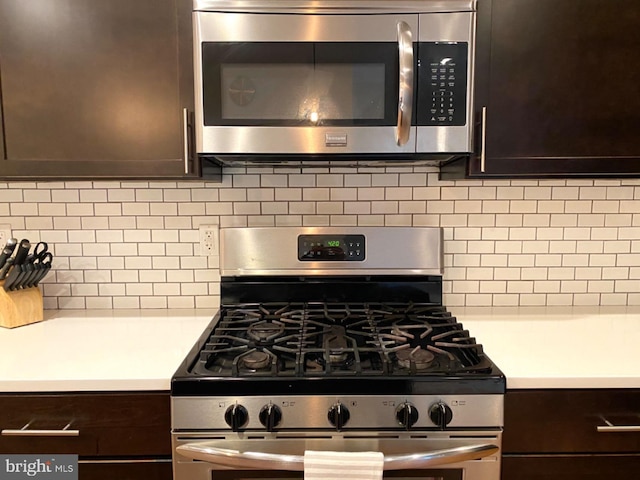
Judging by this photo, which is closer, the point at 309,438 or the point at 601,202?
the point at 309,438

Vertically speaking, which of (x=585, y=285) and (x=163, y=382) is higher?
(x=585, y=285)

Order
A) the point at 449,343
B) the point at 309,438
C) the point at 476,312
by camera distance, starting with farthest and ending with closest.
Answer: the point at 476,312
the point at 449,343
the point at 309,438

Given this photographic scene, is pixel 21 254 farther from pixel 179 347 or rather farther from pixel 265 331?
pixel 265 331

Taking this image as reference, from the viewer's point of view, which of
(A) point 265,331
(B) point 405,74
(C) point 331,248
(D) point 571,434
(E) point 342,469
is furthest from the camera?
(C) point 331,248

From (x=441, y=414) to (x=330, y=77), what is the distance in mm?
952

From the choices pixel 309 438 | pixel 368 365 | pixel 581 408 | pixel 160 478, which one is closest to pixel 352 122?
pixel 368 365

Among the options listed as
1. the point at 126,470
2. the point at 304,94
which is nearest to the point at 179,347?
the point at 126,470

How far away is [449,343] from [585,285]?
0.81 metres

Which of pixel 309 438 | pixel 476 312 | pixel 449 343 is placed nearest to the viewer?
pixel 309 438

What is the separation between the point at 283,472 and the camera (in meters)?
1.10

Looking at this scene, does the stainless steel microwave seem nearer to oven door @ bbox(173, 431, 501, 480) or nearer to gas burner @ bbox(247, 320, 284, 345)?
gas burner @ bbox(247, 320, 284, 345)

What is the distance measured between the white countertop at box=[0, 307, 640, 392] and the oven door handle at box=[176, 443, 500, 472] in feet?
0.62

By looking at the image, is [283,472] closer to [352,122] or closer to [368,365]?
[368,365]

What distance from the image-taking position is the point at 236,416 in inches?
41.2
